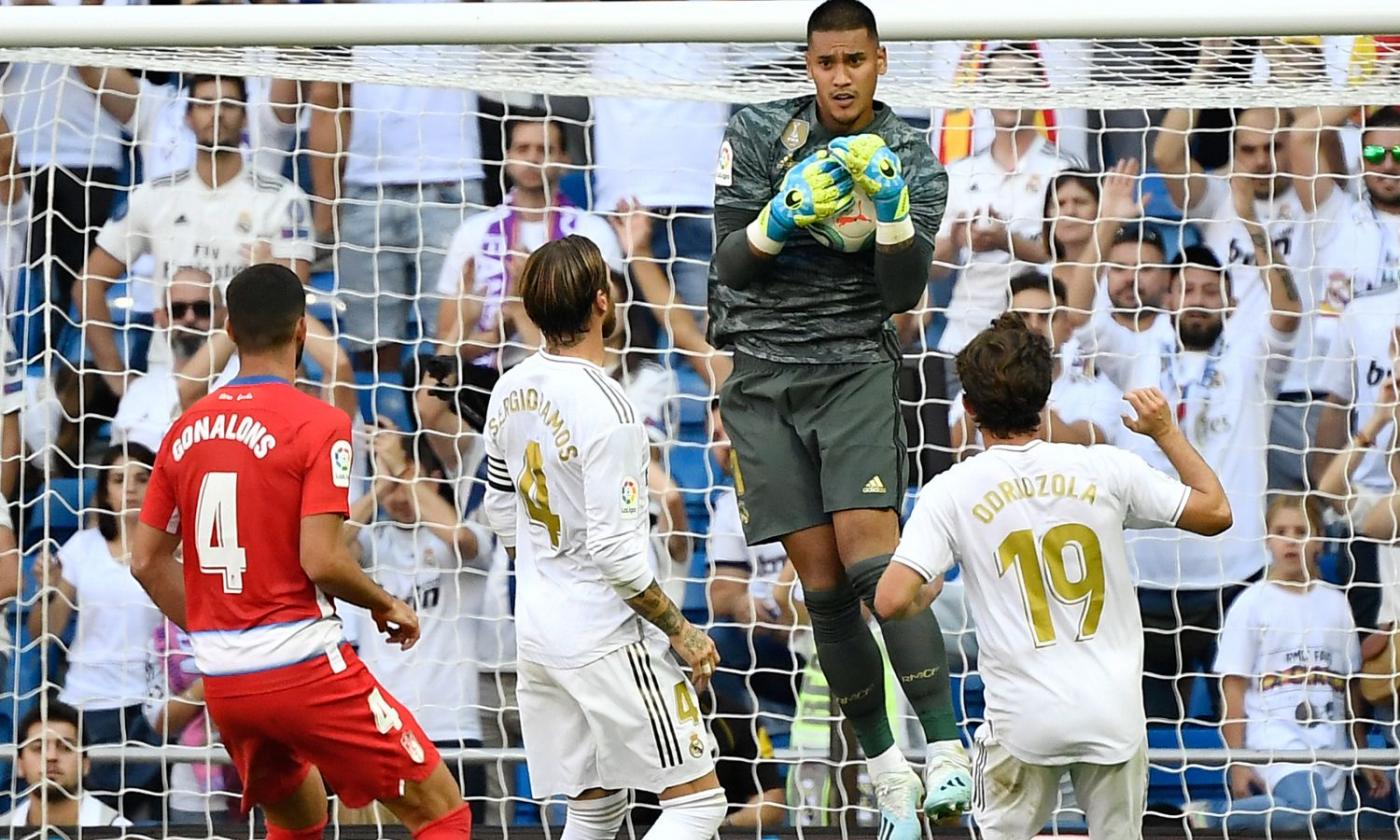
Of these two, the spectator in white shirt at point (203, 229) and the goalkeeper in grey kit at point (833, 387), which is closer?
the goalkeeper in grey kit at point (833, 387)

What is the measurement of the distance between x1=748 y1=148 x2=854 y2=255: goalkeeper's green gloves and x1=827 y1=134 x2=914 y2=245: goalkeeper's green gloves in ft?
0.16

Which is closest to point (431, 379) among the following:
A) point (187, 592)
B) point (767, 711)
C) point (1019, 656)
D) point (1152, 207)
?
point (767, 711)

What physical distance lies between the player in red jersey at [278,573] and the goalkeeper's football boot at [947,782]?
45.2 inches

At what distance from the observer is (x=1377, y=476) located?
6547 mm

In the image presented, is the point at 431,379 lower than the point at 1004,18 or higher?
lower

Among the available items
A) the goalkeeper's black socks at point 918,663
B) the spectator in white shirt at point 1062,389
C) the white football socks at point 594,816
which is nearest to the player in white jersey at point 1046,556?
the goalkeeper's black socks at point 918,663

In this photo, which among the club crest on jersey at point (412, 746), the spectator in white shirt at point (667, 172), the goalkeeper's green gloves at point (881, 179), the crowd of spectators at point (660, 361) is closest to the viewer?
the goalkeeper's green gloves at point (881, 179)

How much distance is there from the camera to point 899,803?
4469 mm

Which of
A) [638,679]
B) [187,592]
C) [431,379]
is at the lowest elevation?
[638,679]

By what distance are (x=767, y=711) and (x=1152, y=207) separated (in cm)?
245

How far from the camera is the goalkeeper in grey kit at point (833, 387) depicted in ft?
14.3

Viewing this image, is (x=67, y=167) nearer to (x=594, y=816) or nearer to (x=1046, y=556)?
(x=594, y=816)

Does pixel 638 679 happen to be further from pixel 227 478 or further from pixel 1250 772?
pixel 1250 772

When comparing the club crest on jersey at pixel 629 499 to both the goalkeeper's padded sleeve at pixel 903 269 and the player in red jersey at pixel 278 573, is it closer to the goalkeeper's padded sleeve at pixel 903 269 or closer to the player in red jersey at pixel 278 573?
the player in red jersey at pixel 278 573
